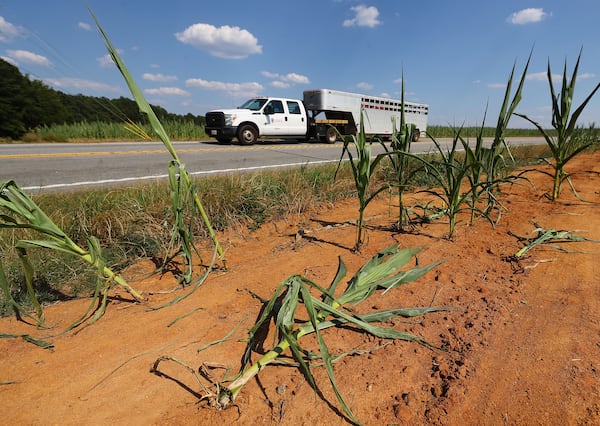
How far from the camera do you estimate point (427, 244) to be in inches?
96.5

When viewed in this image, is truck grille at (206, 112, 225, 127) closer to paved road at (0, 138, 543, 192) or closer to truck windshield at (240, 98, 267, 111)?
truck windshield at (240, 98, 267, 111)

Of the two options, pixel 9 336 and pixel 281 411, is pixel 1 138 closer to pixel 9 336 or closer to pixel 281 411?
pixel 9 336

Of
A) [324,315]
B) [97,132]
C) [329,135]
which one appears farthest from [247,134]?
[324,315]

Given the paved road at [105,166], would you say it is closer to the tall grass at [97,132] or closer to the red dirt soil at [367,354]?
the red dirt soil at [367,354]

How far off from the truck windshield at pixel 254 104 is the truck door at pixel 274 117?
0.72 ft

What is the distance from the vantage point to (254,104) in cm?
1305

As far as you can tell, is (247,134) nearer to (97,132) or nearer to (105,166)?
(105,166)

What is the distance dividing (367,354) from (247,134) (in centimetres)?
1184

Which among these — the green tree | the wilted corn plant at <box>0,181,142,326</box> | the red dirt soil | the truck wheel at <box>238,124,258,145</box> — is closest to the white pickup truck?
the truck wheel at <box>238,124,258,145</box>

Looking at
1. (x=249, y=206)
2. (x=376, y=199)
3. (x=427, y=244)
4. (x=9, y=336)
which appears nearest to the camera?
(x=9, y=336)

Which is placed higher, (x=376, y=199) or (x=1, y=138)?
(x=1, y=138)

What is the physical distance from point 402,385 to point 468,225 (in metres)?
1.93

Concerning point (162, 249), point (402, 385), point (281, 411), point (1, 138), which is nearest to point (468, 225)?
point (402, 385)

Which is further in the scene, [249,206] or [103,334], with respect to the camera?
[249,206]
